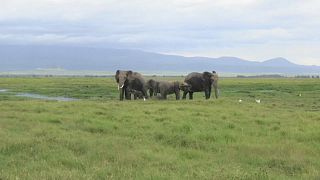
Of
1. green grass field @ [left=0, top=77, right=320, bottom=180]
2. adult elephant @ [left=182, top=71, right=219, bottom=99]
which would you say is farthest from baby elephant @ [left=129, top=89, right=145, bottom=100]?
green grass field @ [left=0, top=77, right=320, bottom=180]

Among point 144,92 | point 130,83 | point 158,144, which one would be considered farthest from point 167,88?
point 158,144

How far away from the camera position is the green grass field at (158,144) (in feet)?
36.4

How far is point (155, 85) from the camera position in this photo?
3366 centimetres

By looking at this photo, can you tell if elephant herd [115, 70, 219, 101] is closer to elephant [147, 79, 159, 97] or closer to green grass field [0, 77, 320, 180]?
elephant [147, 79, 159, 97]

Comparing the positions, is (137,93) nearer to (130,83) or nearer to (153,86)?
(130,83)

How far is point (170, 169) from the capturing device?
11375 millimetres

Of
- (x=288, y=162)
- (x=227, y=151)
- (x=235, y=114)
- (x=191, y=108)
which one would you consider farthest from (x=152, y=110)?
(x=288, y=162)

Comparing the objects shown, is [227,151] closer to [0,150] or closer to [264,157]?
[264,157]

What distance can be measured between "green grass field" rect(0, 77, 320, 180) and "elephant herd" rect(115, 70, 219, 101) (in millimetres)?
9263

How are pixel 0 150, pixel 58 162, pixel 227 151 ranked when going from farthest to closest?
pixel 227 151 → pixel 0 150 → pixel 58 162

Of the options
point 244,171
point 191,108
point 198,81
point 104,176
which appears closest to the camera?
point 104,176

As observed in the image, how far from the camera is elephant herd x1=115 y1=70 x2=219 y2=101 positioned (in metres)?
32.9

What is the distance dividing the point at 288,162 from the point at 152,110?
1152 centimetres

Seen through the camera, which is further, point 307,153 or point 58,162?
point 307,153
